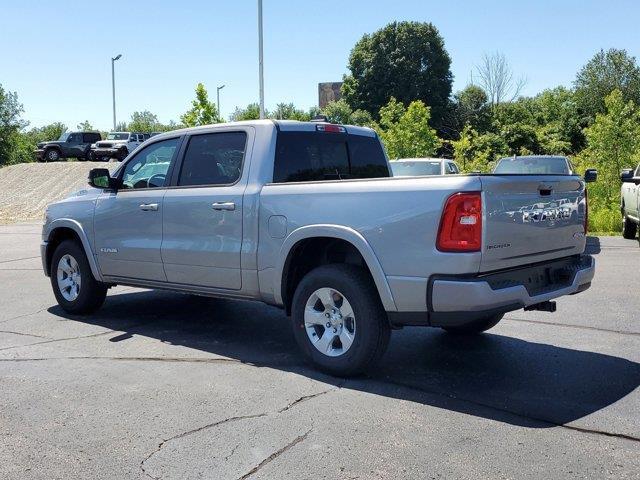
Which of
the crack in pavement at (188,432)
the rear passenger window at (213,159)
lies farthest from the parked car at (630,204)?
the crack in pavement at (188,432)

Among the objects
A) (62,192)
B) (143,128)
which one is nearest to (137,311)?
(62,192)

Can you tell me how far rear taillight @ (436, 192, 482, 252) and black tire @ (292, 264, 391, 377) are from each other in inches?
32.0

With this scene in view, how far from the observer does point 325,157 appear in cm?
618

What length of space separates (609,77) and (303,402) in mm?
72912

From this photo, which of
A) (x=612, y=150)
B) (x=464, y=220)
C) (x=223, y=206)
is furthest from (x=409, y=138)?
(x=464, y=220)

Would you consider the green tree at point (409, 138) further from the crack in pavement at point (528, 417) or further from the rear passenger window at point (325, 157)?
the crack in pavement at point (528, 417)

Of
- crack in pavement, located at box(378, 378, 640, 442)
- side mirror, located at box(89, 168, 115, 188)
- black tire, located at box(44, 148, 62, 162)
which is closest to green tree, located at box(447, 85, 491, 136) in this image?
black tire, located at box(44, 148, 62, 162)

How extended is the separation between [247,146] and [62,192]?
27.0m

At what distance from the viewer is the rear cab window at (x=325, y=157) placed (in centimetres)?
591

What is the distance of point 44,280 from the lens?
1033 cm

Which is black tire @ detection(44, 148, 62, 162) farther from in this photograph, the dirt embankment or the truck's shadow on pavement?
the truck's shadow on pavement

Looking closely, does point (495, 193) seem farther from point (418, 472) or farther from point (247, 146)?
point (247, 146)

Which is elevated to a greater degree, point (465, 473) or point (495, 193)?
point (495, 193)

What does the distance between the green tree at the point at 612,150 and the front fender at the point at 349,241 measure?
14.7m
